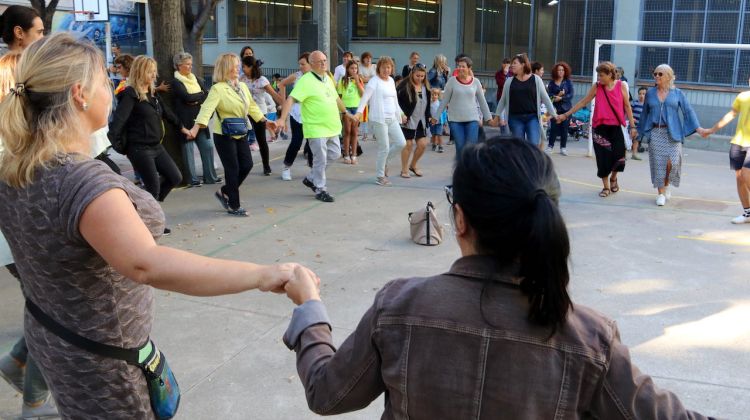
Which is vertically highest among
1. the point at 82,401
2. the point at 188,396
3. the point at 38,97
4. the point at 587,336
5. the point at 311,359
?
the point at 38,97

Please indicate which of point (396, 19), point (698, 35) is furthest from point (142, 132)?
point (396, 19)

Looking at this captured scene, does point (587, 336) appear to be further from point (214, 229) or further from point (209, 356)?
point (214, 229)

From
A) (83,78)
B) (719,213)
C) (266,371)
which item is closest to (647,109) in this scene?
(719,213)

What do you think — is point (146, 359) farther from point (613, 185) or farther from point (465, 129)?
point (465, 129)

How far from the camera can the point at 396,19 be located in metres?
25.0

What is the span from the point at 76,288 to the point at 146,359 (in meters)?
0.32

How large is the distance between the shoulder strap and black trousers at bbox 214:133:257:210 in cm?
622

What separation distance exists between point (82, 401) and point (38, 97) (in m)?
0.90

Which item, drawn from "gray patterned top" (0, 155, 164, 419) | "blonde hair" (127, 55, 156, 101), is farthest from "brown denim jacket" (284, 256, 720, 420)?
"blonde hair" (127, 55, 156, 101)

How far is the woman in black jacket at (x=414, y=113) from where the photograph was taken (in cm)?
1119

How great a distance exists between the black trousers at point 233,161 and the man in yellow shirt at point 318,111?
82 cm

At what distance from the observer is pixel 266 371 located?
4.48m

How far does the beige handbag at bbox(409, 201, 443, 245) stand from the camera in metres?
7.29

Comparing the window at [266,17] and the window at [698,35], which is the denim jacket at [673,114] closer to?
the window at [698,35]
